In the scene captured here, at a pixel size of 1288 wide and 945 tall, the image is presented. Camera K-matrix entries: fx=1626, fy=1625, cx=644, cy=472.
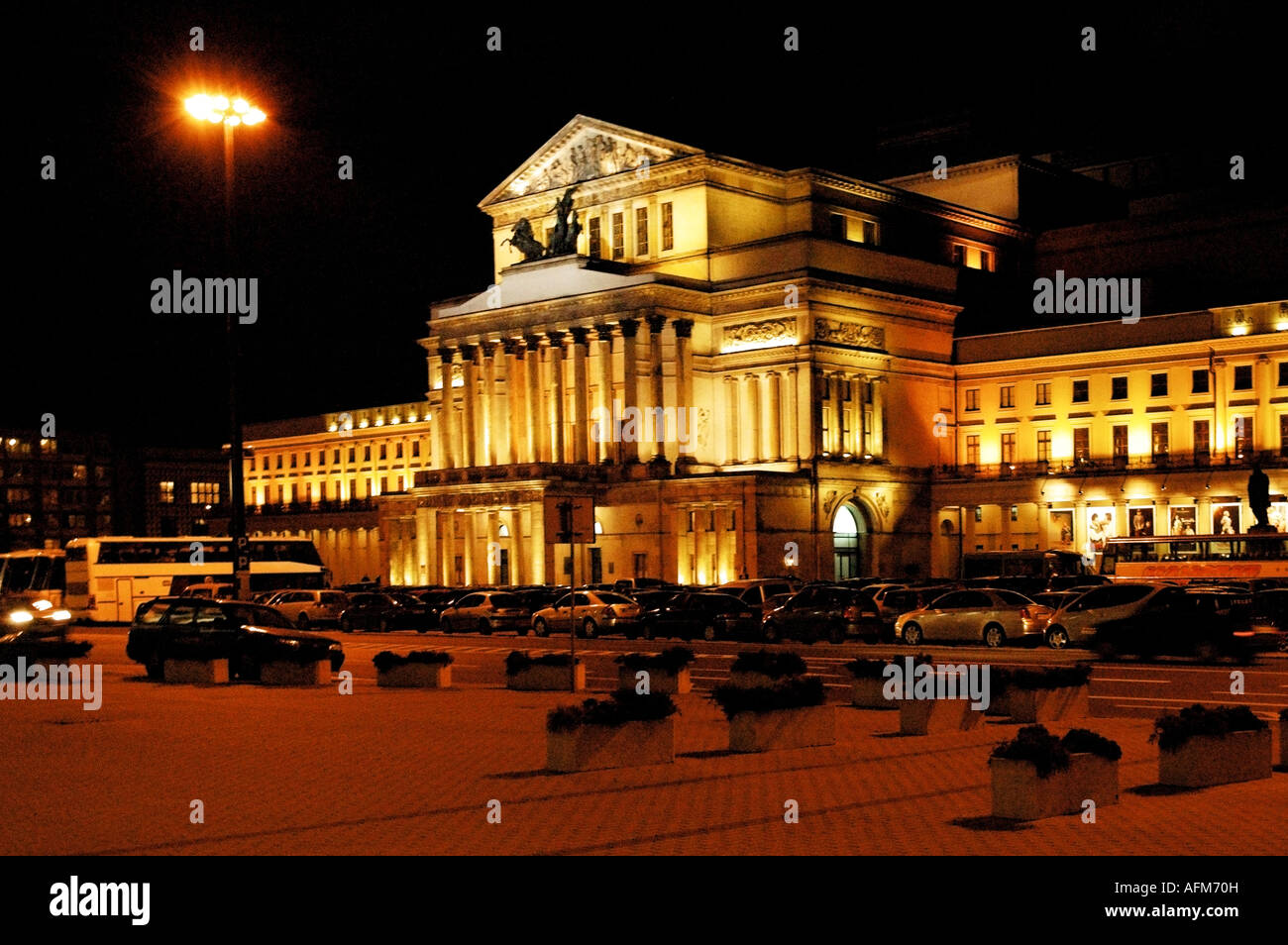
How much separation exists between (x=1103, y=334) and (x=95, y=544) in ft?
183

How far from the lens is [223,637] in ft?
118

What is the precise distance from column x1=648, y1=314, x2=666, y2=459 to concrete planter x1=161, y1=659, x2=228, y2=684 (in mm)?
60835

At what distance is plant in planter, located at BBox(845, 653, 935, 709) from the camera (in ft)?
86.5

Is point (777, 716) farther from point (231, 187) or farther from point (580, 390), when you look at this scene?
point (580, 390)

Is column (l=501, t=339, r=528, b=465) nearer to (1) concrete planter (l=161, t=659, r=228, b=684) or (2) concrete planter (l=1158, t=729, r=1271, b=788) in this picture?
(1) concrete planter (l=161, t=659, r=228, b=684)

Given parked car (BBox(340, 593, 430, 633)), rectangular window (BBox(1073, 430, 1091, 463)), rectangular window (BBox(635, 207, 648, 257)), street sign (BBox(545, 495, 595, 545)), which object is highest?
rectangular window (BBox(635, 207, 648, 257))

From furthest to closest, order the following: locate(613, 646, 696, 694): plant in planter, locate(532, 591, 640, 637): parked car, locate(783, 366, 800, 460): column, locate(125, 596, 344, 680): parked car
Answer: locate(783, 366, 800, 460): column < locate(532, 591, 640, 637): parked car < locate(125, 596, 344, 680): parked car < locate(613, 646, 696, 694): plant in planter

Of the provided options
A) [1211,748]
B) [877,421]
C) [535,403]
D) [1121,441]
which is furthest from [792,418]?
[1211,748]

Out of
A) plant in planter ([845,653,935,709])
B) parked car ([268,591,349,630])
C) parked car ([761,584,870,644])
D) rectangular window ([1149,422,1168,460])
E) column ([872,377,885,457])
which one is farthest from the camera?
column ([872,377,885,457])

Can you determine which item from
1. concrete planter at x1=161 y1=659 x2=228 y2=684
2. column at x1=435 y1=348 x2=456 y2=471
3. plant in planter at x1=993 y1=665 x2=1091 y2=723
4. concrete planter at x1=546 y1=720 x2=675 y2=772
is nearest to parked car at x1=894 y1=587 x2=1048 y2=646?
plant in planter at x1=993 y1=665 x2=1091 y2=723

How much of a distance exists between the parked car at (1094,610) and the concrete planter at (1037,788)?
24.1m

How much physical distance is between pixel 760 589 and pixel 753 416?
3634 centimetres

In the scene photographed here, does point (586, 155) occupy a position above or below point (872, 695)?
above

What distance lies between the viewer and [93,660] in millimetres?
44906
